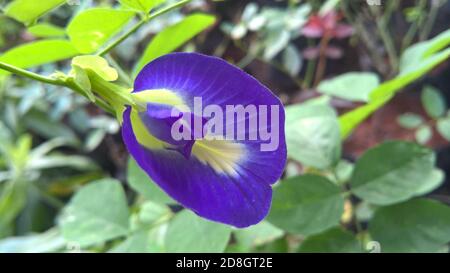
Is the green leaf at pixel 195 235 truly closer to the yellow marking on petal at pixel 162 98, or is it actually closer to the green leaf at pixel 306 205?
the green leaf at pixel 306 205

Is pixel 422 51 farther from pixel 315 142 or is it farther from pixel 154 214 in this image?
pixel 154 214

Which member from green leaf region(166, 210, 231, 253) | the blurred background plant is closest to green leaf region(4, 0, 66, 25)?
the blurred background plant

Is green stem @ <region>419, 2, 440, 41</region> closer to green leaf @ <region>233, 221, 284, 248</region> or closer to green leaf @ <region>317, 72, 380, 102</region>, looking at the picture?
green leaf @ <region>317, 72, 380, 102</region>

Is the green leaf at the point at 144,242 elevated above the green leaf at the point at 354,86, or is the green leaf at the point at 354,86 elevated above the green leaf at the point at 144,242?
the green leaf at the point at 354,86

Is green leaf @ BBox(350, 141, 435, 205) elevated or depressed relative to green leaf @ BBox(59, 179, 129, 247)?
elevated

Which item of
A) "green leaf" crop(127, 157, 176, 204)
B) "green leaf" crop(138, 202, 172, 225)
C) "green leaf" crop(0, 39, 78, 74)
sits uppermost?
"green leaf" crop(0, 39, 78, 74)

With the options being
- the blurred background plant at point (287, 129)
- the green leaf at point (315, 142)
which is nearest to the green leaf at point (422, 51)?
the blurred background plant at point (287, 129)

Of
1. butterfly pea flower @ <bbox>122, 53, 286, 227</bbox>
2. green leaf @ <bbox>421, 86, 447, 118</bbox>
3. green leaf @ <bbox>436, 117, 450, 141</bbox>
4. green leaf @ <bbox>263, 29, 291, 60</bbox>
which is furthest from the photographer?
green leaf @ <bbox>263, 29, 291, 60</bbox>
